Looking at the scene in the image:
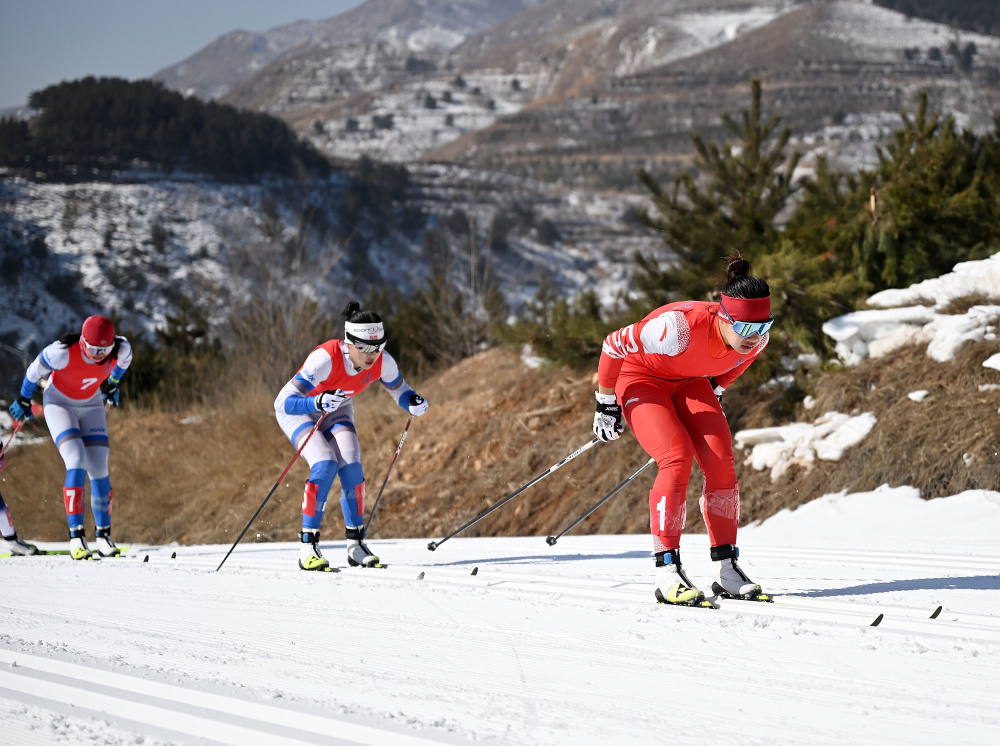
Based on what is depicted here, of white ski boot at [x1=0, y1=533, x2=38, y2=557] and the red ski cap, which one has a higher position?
the red ski cap

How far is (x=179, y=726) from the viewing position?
3113 mm

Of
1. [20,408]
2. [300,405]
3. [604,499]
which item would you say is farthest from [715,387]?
[20,408]

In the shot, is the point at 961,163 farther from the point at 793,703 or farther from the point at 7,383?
the point at 7,383

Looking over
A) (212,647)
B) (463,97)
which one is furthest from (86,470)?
(463,97)

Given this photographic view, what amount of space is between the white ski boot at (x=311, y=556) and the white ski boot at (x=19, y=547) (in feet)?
11.8

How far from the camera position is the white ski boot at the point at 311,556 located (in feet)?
22.2

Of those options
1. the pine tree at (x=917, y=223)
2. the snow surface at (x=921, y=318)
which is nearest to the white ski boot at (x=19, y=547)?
the snow surface at (x=921, y=318)

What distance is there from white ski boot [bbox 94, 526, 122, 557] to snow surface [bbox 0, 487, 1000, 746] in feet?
6.13

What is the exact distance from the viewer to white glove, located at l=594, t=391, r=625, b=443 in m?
5.02

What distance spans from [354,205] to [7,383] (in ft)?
85.9

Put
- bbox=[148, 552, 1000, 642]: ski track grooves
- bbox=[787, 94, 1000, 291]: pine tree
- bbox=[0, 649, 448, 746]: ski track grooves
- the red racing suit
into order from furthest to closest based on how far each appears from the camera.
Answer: bbox=[787, 94, 1000, 291]: pine tree, the red racing suit, bbox=[148, 552, 1000, 642]: ski track grooves, bbox=[0, 649, 448, 746]: ski track grooves

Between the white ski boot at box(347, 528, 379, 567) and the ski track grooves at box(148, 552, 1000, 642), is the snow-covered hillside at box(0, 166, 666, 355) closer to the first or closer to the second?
the white ski boot at box(347, 528, 379, 567)

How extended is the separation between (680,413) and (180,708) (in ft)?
9.76

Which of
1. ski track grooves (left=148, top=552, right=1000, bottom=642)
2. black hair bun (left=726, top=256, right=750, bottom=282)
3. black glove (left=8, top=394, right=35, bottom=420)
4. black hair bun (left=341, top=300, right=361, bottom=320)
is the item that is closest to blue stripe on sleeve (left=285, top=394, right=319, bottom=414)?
black hair bun (left=341, top=300, right=361, bottom=320)
